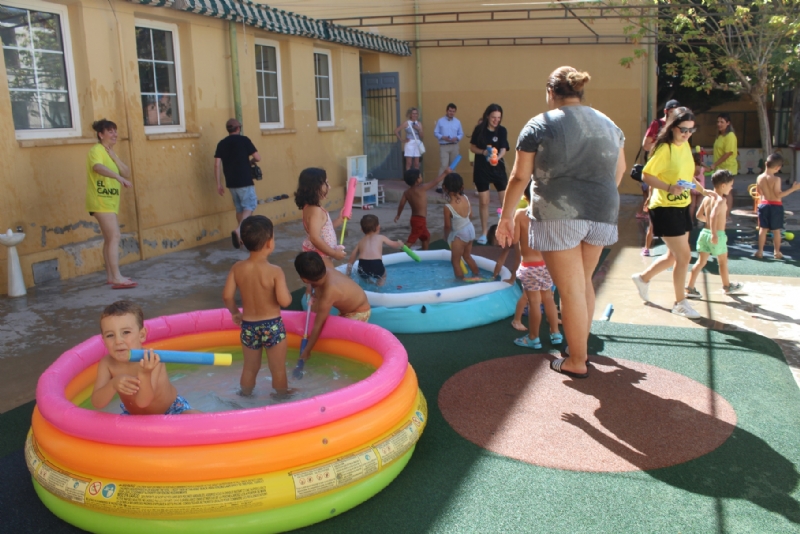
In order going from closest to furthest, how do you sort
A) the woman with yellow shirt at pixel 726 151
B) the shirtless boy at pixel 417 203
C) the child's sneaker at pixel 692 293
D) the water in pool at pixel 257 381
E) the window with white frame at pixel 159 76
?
the water in pool at pixel 257 381, the child's sneaker at pixel 692 293, the shirtless boy at pixel 417 203, the window with white frame at pixel 159 76, the woman with yellow shirt at pixel 726 151

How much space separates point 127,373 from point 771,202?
692 cm

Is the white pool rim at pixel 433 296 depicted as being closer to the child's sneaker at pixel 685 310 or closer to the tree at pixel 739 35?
the child's sneaker at pixel 685 310

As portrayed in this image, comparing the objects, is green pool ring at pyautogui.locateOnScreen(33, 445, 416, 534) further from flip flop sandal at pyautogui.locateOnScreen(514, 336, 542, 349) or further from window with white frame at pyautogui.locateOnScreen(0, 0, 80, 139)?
Answer: window with white frame at pyautogui.locateOnScreen(0, 0, 80, 139)

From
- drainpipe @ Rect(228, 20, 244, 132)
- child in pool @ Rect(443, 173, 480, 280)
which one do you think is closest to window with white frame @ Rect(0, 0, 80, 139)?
drainpipe @ Rect(228, 20, 244, 132)

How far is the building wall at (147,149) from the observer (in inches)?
270

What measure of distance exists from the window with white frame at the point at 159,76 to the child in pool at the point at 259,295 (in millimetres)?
5223

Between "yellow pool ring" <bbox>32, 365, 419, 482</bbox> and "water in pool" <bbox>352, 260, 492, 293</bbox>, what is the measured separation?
351 cm

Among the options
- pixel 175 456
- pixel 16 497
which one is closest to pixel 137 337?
pixel 175 456

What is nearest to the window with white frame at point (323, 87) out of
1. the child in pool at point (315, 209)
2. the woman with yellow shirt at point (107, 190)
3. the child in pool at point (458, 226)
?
the woman with yellow shirt at point (107, 190)

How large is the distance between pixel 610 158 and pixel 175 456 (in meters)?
2.78

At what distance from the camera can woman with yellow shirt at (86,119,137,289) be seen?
21.8 feet

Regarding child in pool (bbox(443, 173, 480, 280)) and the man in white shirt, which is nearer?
child in pool (bbox(443, 173, 480, 280))

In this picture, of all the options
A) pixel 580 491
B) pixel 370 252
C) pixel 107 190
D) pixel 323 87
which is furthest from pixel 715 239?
pixel 323 87

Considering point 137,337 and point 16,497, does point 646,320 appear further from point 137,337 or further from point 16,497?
point 16,497
